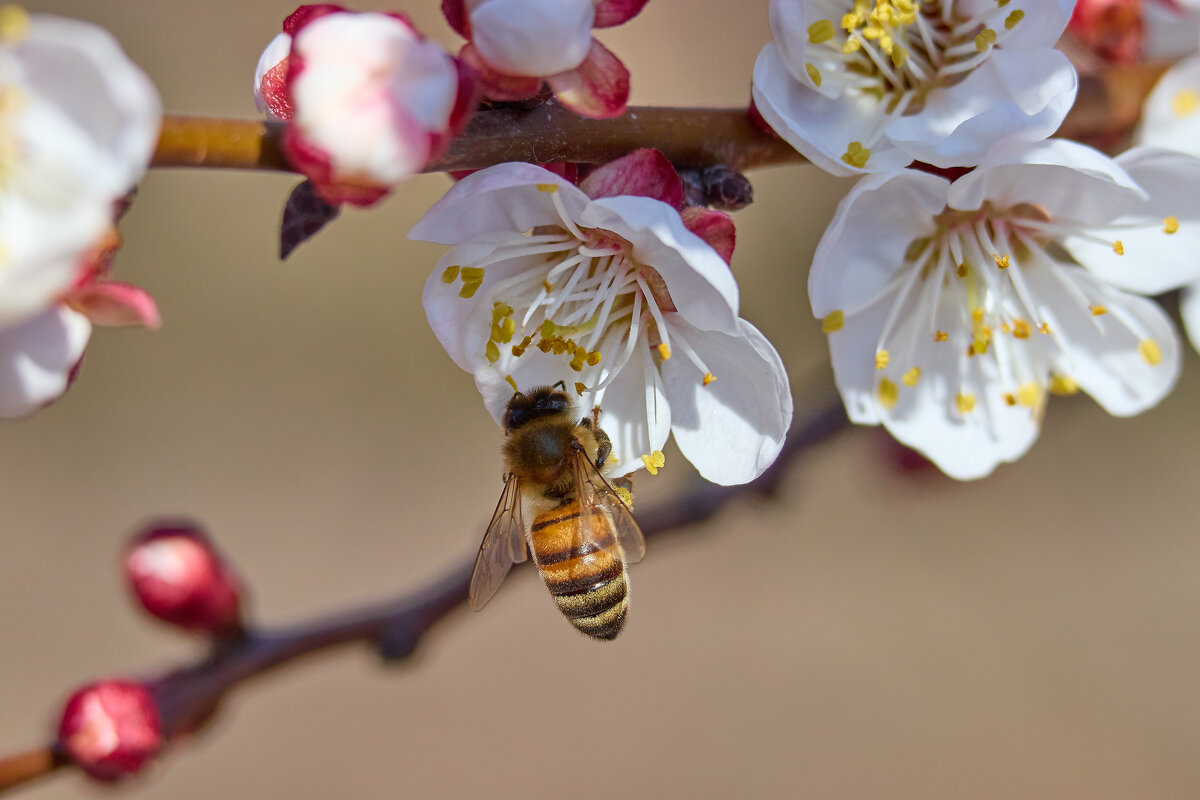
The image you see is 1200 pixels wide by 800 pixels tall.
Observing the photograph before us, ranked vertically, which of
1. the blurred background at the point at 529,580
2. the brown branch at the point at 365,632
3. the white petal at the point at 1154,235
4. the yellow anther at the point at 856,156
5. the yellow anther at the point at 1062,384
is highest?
the yellow anther at the point at 856,156

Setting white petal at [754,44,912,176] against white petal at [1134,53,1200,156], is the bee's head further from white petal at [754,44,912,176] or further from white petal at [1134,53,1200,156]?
white petal at [1134,53,1200,156]

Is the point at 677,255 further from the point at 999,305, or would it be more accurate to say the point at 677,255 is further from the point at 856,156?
the point at 999,305

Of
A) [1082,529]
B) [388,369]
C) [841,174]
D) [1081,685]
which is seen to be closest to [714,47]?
[388,369]

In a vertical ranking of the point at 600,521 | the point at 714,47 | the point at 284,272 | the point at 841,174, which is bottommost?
the point at 284,272

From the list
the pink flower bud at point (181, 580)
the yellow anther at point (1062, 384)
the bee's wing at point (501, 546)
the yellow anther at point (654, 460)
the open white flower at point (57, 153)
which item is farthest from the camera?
the pink flower bud at point (181, 580)

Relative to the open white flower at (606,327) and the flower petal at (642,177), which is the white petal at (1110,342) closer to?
the open white flower at (606,327)

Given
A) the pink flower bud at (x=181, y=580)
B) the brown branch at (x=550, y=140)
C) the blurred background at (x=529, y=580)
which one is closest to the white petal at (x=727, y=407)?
the brown branch at (x=550, y=140)

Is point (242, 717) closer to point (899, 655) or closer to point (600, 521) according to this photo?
point (899, 655)
